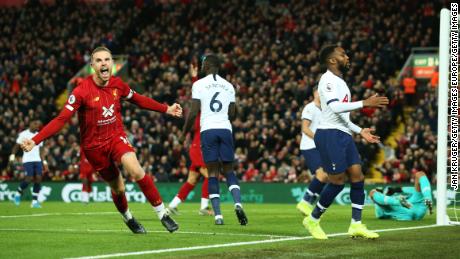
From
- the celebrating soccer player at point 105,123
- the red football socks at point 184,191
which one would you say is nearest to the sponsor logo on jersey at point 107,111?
the celebrating soccer player at point 105,123

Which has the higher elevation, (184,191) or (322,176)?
(322,176)

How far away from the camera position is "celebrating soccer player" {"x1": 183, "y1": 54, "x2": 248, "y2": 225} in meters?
14.1

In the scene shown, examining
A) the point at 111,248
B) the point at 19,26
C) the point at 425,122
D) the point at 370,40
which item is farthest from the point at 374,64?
the point at 111,248

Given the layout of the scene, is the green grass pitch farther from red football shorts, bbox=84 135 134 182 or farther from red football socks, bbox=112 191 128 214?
red football shorts, bbox=84 135 134 182

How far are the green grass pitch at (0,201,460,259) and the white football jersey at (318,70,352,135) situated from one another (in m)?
1.46

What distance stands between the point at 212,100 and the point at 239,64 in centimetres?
2014

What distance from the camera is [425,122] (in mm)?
28719

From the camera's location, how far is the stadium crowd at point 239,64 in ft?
97.3

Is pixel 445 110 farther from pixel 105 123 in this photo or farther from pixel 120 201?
pixel 105 123

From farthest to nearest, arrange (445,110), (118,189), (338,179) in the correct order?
1. (445,110)
2. (118,189)
3. (338,179)

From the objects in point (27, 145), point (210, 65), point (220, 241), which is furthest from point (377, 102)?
point (210, 65)

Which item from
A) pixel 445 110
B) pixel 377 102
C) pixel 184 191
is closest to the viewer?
pixel 377 102

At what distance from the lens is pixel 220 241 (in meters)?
10.8

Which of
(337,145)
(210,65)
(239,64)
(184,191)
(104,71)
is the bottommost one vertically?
(184,191)
